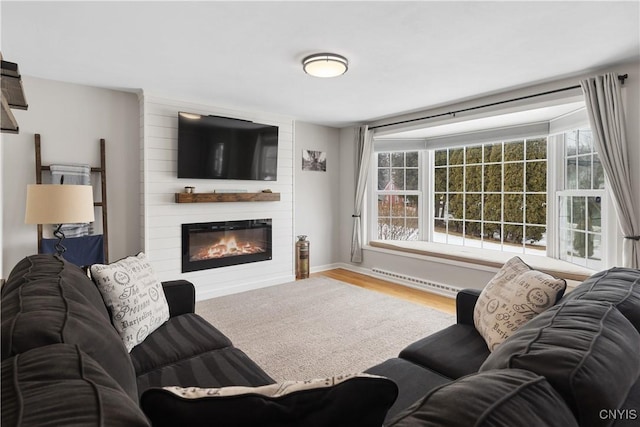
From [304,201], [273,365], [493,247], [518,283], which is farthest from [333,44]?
[493,247]

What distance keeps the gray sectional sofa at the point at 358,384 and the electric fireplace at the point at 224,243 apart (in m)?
2.73

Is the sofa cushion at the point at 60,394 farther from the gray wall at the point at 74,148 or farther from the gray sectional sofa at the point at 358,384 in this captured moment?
the gray wall at the point at 74,148

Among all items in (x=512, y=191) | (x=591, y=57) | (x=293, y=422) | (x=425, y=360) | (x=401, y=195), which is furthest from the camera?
(x=401, y=195)

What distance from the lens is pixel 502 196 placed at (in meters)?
4.53

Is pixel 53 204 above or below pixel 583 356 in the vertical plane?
above

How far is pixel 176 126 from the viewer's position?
3984 mm

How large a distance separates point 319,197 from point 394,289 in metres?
1.90

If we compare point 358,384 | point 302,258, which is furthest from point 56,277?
point 302,258

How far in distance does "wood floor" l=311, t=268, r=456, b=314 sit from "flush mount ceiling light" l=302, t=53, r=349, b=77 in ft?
8.76

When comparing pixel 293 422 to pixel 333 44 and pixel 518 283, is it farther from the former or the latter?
pixel 333 44

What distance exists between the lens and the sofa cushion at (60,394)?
1.80 feet

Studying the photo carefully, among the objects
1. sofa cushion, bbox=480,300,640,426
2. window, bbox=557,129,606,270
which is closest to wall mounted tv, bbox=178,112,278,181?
window, bbox=557,129,606,270

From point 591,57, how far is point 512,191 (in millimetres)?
1931

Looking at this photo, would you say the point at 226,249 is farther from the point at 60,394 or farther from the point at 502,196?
the point at 60,394
